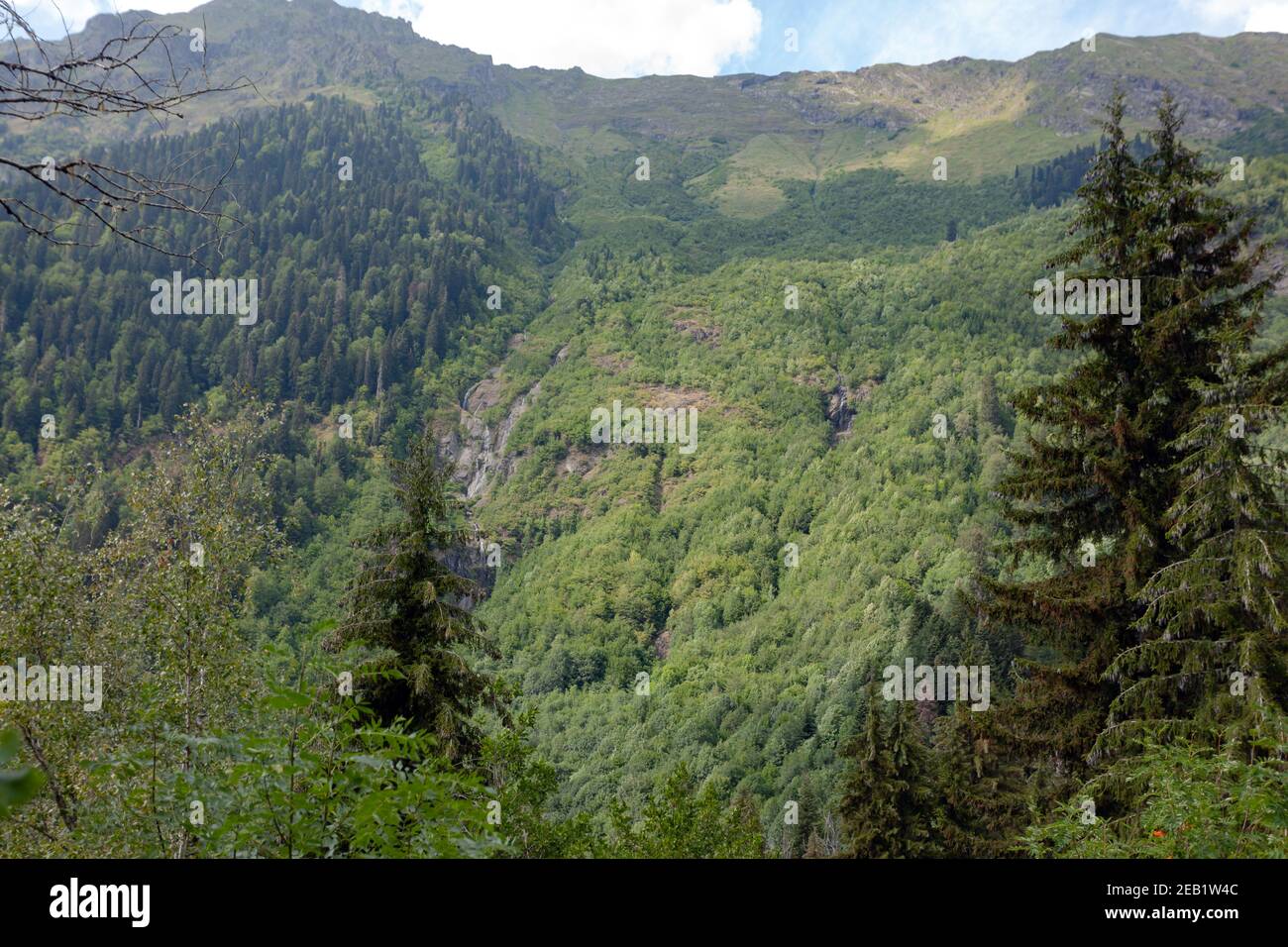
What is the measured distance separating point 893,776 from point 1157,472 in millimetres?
15280

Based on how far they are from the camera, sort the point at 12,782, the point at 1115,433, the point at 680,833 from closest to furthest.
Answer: the point at 12,782, the point at 1115,433, the point at 680,833

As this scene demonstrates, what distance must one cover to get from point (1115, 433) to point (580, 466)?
120m

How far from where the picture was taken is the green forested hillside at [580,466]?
50.9 feet

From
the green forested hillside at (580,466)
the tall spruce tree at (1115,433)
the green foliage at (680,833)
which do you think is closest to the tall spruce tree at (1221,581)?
the tall spruce tree at (1115,433)

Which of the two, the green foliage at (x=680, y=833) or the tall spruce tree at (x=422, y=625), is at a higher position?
the tall spruce tree at (x=422, y=625)

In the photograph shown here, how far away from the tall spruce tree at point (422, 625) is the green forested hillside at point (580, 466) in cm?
19

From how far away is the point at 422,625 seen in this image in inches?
547

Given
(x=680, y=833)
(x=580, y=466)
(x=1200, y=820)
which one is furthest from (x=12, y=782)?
(x=580, y=466)

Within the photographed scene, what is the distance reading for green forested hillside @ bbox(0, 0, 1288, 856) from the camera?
15516 mm

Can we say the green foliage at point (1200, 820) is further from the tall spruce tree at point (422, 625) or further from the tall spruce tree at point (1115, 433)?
the tall spruce tree at point (422, 625)

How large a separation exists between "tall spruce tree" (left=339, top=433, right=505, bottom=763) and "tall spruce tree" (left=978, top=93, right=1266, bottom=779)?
795 centimetres

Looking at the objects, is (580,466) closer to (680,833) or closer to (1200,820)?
(680,833)

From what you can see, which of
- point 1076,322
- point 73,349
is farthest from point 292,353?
point 1076,322

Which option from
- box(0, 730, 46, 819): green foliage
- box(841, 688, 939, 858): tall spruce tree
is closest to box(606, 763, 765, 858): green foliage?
box(841, 688, 939, 858): tall spruce tree
